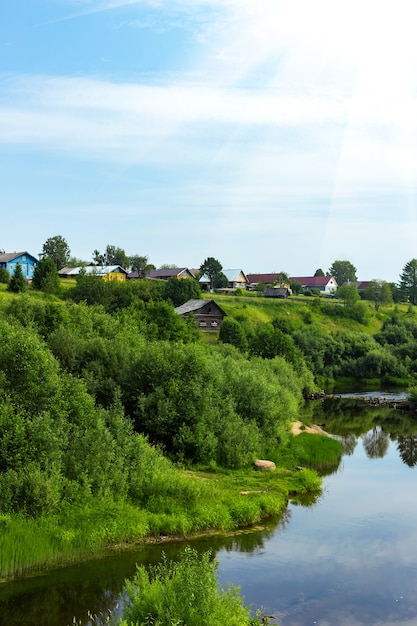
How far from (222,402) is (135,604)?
2317 centimetres

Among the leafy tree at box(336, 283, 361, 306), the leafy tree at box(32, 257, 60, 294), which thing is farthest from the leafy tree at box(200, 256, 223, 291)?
the leafy tree at box(32, 257, 60, 294)

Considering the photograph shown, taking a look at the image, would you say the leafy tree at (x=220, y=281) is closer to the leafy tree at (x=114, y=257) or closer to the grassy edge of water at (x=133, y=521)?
the leafy tree at (x=114, y=257)

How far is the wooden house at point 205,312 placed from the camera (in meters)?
97.9

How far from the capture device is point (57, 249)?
154375 mm

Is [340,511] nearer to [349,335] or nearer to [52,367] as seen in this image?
[52,367]

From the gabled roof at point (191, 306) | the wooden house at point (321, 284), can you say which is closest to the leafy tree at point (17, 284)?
the gabled roof at point (191, 306)

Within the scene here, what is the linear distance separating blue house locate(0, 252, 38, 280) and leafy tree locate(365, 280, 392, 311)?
250ft

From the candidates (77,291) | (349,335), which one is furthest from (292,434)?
(349,335)

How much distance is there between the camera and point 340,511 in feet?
107

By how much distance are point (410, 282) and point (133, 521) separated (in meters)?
149

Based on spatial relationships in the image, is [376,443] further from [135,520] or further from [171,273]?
[171,273]

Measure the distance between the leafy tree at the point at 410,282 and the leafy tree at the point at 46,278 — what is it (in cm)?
10200

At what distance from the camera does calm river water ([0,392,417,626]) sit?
857 inches

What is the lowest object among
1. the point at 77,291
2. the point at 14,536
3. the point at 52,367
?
the point at 14,536
